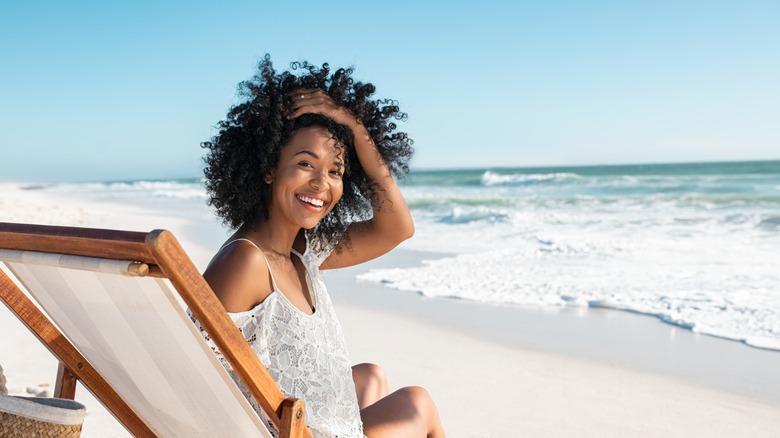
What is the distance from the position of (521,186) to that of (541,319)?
2928 cm

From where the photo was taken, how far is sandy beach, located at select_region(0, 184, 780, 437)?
Answer: 402 centimetres

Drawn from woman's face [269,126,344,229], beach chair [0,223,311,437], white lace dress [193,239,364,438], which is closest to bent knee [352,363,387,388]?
white lace dress [193,239,364,438]

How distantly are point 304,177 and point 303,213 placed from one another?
0.39ft

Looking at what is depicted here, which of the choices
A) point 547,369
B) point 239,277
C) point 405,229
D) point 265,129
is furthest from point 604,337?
point 239,277

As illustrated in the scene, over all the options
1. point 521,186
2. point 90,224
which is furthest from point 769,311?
point 521,186

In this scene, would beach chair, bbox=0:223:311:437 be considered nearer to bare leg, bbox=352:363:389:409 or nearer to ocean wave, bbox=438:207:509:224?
bare leg, bbox=352:363:389:409

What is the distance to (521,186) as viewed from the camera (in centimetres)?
3512

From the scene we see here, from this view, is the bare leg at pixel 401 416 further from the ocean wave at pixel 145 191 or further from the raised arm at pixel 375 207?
the ocean wave at pixel 145 191

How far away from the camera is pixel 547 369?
16.3 ft

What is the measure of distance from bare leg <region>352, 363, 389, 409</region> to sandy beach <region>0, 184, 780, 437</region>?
1115mm

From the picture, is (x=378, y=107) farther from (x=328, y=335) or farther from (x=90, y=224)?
(x=90, y=224)

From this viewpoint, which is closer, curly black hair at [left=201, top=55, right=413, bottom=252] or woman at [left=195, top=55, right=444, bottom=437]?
woman at [left=195, top=55, right=444, bottom=437]

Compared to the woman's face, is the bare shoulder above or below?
below

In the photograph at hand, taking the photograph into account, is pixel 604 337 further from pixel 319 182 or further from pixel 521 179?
pixel 521 179
